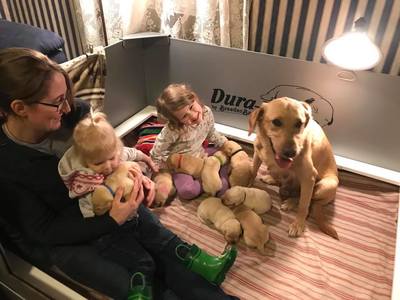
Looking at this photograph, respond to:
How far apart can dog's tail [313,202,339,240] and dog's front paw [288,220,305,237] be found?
0.23 ft

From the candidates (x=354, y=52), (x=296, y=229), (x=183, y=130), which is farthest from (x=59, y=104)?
(x=354, y=52)

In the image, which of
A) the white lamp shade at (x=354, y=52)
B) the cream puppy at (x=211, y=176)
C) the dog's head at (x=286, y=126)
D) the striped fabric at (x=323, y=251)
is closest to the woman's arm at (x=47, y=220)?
the striped fabric at (x=323, y=251)

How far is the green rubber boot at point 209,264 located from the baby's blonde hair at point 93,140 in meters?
0.44

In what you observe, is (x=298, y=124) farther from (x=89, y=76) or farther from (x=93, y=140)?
(x=89, y=76)

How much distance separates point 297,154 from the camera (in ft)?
4.36

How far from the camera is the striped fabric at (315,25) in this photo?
1.59m

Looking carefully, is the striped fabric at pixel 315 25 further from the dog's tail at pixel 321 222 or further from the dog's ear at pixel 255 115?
the dog's tail at pixel 321 222

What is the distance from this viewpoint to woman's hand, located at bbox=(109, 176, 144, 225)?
3.71ft

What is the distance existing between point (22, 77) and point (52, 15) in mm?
1594

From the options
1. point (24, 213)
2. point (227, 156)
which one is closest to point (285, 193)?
point (227, 156)

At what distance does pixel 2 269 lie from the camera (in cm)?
117

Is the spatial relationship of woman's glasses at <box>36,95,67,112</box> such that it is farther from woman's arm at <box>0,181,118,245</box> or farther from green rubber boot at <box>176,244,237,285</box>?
green rubber boot at <box>176,244,237,285</box>

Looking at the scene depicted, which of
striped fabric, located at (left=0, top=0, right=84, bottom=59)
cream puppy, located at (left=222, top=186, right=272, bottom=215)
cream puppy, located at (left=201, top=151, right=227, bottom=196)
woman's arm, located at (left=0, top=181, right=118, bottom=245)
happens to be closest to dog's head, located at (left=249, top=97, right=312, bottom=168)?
cream puppy, located at (left=222, top=186, right=272, bottom=215)

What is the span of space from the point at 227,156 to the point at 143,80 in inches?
31.5
